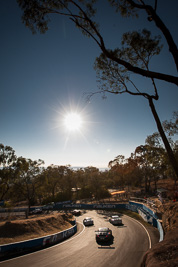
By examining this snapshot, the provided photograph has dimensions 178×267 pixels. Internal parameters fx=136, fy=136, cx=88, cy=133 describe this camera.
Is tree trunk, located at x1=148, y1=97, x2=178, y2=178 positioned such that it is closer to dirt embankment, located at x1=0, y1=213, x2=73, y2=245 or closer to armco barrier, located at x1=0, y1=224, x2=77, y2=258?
→ armco barrier, located at x1=0, y1=224, x2=77, y2=258

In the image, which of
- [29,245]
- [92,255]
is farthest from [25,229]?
[92,255]

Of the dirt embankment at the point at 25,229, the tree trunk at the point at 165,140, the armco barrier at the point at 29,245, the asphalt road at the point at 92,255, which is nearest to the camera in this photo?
the tree trunk at the point at 165,140

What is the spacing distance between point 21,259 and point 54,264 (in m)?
3.75

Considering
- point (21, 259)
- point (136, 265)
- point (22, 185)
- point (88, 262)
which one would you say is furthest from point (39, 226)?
point (22, 185)

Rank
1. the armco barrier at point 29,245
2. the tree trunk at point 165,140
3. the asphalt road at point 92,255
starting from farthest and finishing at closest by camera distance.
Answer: the armco barrier at point 29,245
the asphalt road at point 92,255
the tree trunk at point 165,140

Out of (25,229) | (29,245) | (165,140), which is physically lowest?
(29,245)

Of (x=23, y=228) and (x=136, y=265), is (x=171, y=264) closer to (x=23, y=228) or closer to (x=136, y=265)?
(x=136, y=265)

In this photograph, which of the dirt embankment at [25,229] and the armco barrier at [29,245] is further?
the dirt embankment at [25,229]

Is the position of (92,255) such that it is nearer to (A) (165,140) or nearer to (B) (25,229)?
(B) (25,229)

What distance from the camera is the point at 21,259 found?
41.7 feet

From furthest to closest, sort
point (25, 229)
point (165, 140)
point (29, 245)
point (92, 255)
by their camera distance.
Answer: point (25, 229) → point (29, 245) → point (92, 255) → point (165, 140)

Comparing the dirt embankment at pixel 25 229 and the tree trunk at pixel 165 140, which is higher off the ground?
the tree trunk at pixel 165 140

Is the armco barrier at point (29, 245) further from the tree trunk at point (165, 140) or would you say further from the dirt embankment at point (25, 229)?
the tree trunk at point (165, 140)

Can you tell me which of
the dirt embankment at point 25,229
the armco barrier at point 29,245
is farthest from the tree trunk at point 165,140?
the dirt embankment at point 25,229
